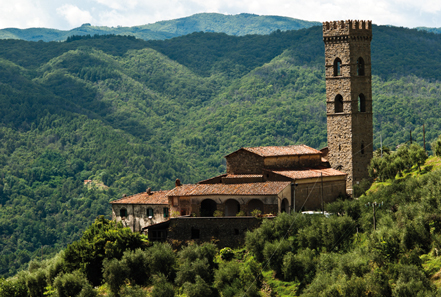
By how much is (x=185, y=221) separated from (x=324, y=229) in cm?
1132

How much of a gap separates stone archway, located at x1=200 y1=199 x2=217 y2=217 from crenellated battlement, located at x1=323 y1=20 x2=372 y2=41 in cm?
2361

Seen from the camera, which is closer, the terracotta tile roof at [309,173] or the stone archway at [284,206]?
the stone archway at [284,206]

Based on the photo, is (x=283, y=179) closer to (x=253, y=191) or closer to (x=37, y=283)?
(x=253, y=191)

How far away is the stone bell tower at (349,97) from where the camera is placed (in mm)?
73812

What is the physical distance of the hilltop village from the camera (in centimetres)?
5856

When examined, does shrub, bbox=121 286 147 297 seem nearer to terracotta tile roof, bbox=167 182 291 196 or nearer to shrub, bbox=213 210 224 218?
shrub, bbox=213 210 224 218

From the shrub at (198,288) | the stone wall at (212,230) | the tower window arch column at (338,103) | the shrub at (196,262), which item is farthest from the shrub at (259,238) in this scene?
the tower window arch column at (338,103)

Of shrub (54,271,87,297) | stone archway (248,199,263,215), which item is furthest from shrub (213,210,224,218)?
shrub (54,271,87,297)

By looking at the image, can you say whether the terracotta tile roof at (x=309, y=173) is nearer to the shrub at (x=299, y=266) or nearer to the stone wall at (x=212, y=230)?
the stone wall at (x=212, y=230)

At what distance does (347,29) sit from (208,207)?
2475 cm

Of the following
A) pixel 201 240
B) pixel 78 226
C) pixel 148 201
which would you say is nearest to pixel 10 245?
pixel 78 226

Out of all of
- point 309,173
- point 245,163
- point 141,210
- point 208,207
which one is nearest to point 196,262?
point 208,207

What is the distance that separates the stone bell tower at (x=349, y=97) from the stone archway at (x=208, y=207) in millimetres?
17451

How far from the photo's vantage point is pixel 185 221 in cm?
5869
